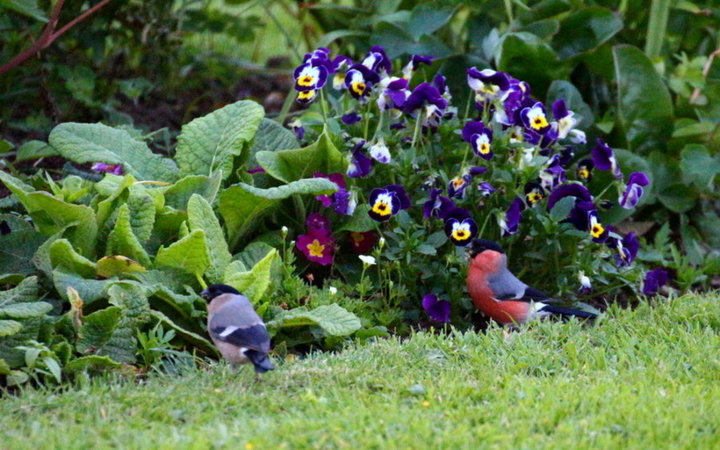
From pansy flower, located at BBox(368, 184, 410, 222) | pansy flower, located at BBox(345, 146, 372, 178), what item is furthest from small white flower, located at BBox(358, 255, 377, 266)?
pansy flower, located at BBox(345, 146, 372, 178)

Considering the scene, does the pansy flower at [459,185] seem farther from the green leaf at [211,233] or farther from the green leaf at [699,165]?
the green leaf at [699,165]

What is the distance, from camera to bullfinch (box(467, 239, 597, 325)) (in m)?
4.80

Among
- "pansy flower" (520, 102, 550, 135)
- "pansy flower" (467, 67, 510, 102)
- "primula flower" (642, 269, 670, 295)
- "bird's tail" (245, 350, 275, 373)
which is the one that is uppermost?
"pansy flower" (467, 67, 510, 102)

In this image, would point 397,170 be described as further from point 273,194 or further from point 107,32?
point 107,32

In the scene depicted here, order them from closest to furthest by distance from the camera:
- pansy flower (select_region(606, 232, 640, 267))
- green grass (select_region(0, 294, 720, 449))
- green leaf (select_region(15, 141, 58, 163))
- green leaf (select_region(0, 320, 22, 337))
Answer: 1. green grass (select_region(0, 294, 720, 449))
2. green leaf (select_region(0, 320, 22, 337))
3. pansy flower (select_region(606, 232, 640, 267))
4. green leaf (select_region(15, 141, 58, 163))

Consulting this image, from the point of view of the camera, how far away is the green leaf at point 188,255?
14.5 feet

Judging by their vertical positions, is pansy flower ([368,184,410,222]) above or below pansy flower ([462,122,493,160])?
below

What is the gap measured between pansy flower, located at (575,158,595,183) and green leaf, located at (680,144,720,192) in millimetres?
703

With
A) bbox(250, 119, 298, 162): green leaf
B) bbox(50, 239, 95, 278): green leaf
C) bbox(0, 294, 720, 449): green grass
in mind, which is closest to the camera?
bbox(0, 294, 720, 449): green grass

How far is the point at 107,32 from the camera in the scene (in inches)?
263

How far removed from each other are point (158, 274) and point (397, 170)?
129 cm

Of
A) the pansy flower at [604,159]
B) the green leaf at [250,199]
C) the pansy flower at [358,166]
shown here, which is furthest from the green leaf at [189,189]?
the pansy flower at [604,159]

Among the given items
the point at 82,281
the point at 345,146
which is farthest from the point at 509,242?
the point at 82,281

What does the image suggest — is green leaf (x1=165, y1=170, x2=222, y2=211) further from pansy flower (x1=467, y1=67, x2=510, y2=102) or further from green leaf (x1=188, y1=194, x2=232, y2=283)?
pansy flower (x1=467, y1=67, x2=510, y2=102)
